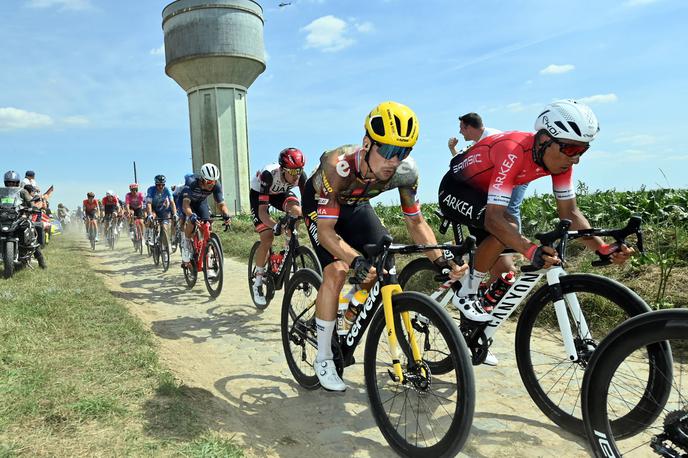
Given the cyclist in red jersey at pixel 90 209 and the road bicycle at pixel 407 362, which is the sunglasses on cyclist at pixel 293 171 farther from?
the cyclist in red jersey at pixel 90 209

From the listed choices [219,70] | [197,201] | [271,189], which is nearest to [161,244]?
[197,201]

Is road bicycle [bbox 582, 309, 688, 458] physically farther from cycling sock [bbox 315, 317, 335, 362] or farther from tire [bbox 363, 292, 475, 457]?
cycling sock [bbox 315, 317, 335, 362]

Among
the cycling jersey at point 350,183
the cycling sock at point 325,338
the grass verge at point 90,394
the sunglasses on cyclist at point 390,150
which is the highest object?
the sunglasses on cyclist at point 390,150

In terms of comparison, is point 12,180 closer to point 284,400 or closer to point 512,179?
point 284,400

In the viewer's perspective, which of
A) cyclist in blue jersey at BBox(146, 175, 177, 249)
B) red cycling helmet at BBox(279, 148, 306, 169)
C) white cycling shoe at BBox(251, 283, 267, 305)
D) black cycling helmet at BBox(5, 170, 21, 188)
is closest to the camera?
red cycling helmet at BBox(279, 148, 306, 169)

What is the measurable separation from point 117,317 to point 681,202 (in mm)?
8873

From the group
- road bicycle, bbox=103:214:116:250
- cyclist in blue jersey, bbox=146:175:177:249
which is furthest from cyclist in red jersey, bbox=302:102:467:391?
road bicycle, bbox=103:214:116:250

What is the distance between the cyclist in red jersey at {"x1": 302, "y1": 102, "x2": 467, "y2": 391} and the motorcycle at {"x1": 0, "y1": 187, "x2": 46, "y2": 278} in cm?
762

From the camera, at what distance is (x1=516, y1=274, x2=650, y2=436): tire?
2867 mm

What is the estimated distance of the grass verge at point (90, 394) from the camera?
281 centimetres

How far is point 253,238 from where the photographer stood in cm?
1602

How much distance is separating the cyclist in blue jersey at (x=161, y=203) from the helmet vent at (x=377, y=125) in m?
9.73

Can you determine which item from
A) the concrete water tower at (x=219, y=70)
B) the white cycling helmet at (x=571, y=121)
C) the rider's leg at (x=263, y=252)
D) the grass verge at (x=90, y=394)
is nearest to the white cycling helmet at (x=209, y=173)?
the rider's leg at (x=263, y=252)

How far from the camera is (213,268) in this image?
7.71 m
